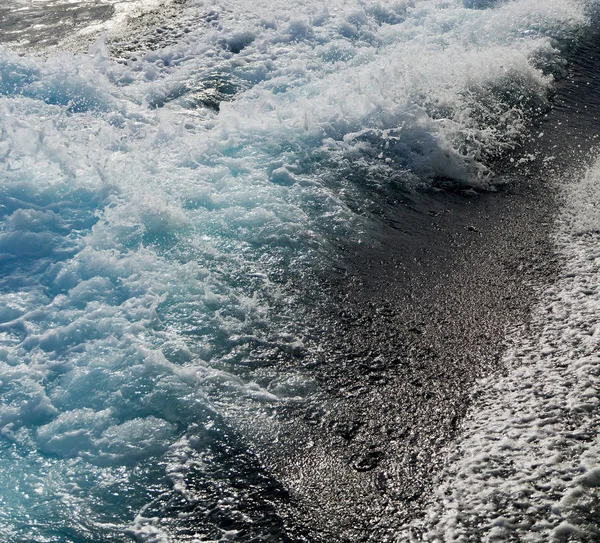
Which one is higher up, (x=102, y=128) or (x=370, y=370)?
(x=102, y=128)

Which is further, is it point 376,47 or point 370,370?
point 376,47

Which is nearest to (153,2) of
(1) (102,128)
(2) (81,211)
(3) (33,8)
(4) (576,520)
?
(3) (33,8)

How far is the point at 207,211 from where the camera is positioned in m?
7.43

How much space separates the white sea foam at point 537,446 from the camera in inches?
163

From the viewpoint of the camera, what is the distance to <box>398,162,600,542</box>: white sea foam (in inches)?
163

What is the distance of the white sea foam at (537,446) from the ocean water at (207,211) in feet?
0.23

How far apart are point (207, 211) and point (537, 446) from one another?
14.7 feet

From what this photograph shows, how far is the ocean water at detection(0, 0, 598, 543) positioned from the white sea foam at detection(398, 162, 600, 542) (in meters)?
0.07

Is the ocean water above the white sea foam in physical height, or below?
above

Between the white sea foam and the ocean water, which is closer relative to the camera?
the white sea foam

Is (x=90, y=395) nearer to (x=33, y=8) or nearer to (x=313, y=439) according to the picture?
(x=313, y=439)

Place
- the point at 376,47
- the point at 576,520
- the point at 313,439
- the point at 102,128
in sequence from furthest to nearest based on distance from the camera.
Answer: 1. the point at 376,47
2. the point at 102,128
3. the point at 313,439
4. the point at 576,520

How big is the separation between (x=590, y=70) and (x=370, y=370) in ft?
26.0

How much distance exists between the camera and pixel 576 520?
410cm
